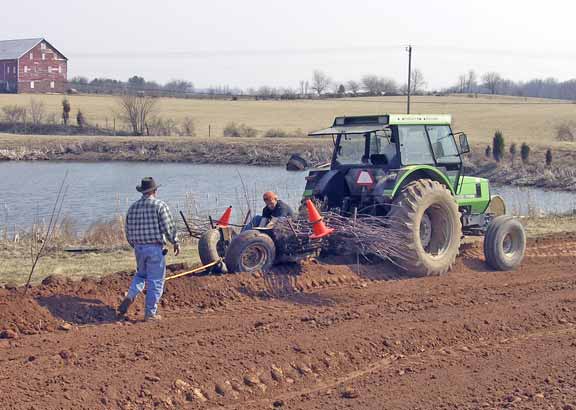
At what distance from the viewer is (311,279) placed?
10750 millimetres

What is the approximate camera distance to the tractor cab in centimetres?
1161

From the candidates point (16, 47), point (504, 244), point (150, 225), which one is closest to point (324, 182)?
→ point (504, 244)

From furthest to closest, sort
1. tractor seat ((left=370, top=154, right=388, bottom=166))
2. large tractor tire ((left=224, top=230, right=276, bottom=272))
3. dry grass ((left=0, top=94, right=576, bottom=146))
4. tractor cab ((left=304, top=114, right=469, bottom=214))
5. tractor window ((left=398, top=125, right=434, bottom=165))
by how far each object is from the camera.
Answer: dry grass ((left=0, top=94, right=576, bottom=146)) < tractor seat ((left=370, top=154, right=388, bottom=166)) < tractor window ((left=398, top=125, right=434, bottom=165)) < tractor cab ((left=304, top=114, right=469, bottom=214)) < large tractor tire ((left=224, top=230, right=276, bottom=272))

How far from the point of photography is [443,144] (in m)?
12.3

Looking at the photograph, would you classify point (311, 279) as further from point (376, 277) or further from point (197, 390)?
point (197, 390)

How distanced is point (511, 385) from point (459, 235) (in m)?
4.91

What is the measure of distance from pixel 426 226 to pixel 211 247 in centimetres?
321

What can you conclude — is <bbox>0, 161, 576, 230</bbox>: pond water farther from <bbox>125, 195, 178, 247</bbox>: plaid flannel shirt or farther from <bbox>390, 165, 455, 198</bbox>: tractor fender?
<bbox>125, 195, 178, 247</bbox>: plaid flannel shirt

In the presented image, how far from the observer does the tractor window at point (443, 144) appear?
12180 mm

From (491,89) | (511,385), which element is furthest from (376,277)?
(491,89)

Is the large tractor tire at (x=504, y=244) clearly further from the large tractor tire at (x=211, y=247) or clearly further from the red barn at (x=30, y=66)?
the red barn at (x=30, y=66)

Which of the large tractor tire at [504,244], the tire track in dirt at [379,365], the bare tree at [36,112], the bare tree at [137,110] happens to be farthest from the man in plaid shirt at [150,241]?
the bare tree at [36,112]

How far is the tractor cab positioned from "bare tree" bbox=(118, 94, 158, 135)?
Answer: 46784 mm

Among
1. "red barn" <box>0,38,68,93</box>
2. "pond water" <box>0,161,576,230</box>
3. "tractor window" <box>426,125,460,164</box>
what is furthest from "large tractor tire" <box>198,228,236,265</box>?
"red barn" <box>0,38,68,93</box>
